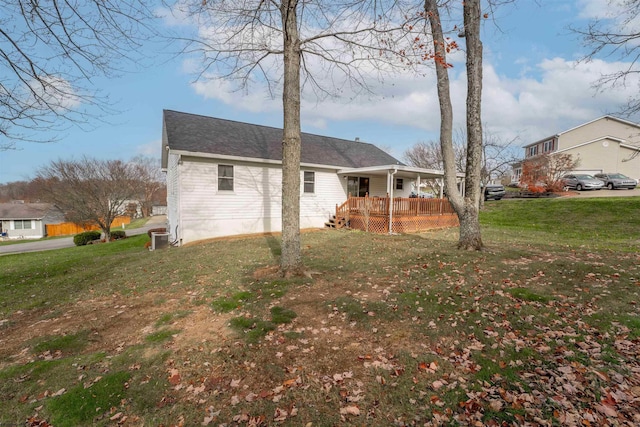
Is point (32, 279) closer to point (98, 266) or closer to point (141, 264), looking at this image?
point (98, 266)

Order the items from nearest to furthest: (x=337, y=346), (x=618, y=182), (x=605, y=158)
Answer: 1. (x=337, y=346)
2. (x=618, y=182)
3. (x=605, y=158)

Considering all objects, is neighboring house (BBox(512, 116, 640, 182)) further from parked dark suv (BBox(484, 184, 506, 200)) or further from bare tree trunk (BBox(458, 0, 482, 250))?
bare tree trunk (BBox(458, 0, 482, 250))

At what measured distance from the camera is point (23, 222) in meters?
40.6

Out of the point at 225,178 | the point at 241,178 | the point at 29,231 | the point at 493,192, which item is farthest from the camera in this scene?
the point at 29,231

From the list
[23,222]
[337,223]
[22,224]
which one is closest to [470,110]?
[337,223]

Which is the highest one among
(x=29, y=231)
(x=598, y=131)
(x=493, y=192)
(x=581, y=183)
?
(x=598, y=131)

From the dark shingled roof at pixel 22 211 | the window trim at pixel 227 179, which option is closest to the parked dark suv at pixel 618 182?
the window trim at pixel 227 179

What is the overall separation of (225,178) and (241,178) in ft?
2.25

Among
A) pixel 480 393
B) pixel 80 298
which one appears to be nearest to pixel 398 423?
pixel 480 393

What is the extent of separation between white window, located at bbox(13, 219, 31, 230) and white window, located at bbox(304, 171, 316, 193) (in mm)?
47168

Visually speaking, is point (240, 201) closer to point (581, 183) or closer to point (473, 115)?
point (473, 115)

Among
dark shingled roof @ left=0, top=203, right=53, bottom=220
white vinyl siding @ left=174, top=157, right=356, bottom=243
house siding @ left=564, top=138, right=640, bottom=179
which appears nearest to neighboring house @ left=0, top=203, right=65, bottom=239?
dark shingled roof @ left=0, top=203, right=53, bottom=220

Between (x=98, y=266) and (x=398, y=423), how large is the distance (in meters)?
9.16

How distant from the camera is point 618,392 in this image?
2.51 metres
